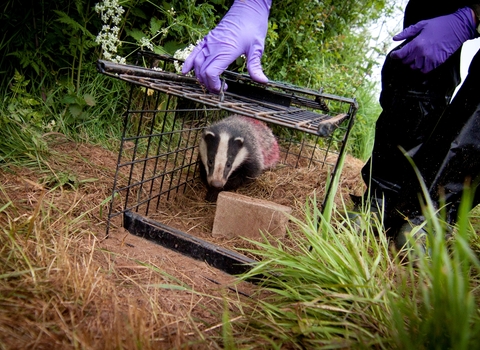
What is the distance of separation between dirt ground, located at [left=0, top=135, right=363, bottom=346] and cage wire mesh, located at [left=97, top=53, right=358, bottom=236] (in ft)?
0.43

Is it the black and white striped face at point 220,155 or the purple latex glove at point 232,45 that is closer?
the purple latex glove at point 232,45

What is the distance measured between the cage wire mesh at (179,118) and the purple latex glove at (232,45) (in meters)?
0.08

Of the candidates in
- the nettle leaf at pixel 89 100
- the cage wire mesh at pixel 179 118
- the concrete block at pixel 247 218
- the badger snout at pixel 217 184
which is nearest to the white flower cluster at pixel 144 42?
the cage wire mesh at pixel 179 118

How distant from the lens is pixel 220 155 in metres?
3.09

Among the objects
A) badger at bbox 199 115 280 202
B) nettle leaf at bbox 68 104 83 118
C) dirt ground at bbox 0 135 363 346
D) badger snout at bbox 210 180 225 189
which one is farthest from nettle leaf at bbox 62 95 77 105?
badger snout at bbox 210 180 225 189

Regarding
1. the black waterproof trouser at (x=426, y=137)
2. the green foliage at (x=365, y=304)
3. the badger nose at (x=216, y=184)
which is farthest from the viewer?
the badger nose at (x=216, y=184)

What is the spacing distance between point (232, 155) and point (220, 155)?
137 millimetres

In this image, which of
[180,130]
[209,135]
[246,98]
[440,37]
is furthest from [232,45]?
[440,37]

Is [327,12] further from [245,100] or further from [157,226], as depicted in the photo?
[157,226]

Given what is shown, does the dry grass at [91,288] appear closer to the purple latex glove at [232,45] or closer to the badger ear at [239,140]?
the purple latex glove at [232,45]

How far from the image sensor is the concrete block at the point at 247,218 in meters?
2.30

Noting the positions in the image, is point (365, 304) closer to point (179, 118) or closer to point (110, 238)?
point (110, 238)

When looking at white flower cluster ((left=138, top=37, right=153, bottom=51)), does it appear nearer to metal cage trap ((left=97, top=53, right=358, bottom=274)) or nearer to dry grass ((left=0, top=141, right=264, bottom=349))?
metal cage trap ((left=97, top=53, right=358, bottom=274))

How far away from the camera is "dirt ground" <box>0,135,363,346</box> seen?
1621mm
